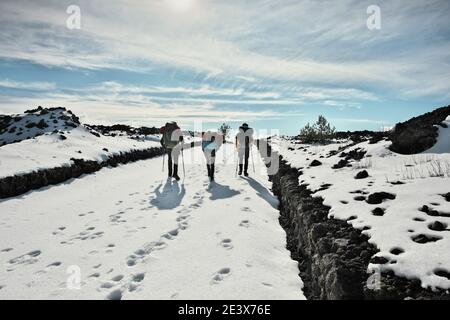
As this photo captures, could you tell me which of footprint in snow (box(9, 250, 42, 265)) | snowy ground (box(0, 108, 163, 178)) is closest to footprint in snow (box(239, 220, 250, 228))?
footprint in snow (box(9, 250, 42, 265))

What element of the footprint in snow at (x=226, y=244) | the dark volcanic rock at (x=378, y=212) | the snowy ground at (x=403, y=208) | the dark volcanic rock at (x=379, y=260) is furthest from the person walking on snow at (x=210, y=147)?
the dark volcanic rock at (x=379, y=260)

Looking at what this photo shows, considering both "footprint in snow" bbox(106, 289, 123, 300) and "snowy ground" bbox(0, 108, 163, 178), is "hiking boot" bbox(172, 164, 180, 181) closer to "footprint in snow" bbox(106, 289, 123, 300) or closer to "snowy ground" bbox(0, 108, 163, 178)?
"snowy ground" bbox(0, 108, 163, 178)

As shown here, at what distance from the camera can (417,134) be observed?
1294 centimetres

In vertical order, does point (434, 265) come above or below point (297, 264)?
above

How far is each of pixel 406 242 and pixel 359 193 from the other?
3.32 meters

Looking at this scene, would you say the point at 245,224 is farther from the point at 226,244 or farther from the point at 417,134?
the point at 417,134

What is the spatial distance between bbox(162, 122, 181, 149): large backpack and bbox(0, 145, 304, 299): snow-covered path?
3875mm

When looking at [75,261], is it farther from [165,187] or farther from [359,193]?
[165,187]

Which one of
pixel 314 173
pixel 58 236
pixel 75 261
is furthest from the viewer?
pixel 314 173

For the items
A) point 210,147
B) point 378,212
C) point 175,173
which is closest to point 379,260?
point 378,212
